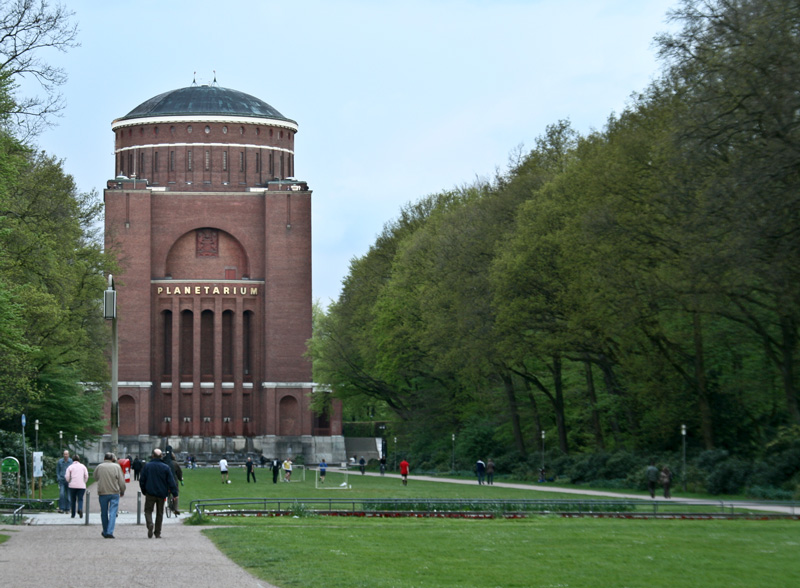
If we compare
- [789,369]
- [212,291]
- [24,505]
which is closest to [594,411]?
[789,369]

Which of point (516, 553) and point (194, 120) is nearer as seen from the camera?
point (516, 553)

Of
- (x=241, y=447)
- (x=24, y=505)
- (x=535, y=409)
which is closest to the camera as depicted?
(x=24, y=505)

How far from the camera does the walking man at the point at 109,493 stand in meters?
20.9

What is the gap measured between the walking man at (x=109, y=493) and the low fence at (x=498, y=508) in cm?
509

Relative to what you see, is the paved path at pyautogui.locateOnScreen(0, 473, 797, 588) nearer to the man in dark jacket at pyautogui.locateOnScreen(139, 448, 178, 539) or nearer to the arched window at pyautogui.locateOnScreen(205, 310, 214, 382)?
the man in dark jacket at pyautogui.locateOnScreen(139, 448, 178, 539)

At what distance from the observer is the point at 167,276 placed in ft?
291

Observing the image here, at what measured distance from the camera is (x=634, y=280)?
3778 cm

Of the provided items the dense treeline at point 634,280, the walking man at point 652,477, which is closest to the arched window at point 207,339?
the dense treeline at point 634,280

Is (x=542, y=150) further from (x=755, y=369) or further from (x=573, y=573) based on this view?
(x=573, y=573)

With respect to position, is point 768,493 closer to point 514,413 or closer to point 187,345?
point 514,413

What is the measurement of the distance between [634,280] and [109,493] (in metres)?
20.2

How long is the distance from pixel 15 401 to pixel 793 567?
24857mm

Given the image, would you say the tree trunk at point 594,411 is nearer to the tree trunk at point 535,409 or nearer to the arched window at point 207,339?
the tree trunk at point 535,409

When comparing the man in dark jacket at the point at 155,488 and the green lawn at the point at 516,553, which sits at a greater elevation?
the man in dark jacket at the point at 155,488
